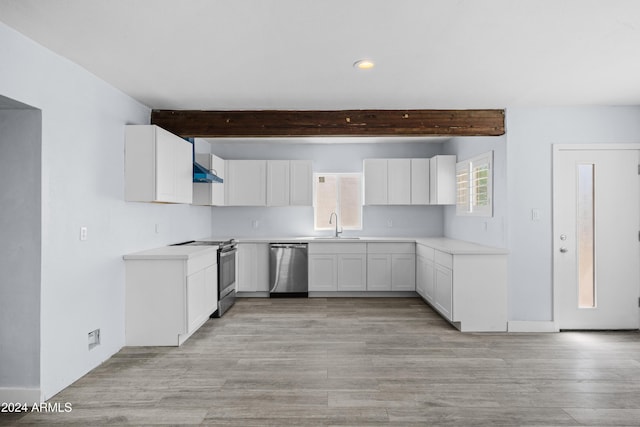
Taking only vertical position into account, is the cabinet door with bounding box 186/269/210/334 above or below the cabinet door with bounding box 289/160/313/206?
below

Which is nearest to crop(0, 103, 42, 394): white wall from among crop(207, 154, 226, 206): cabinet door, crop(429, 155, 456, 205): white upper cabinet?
crop(207, 154, 226, 206): cabinet door

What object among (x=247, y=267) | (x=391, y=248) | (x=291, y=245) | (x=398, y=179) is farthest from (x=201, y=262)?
(x=398, y=179)

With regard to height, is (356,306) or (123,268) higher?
(123,268)

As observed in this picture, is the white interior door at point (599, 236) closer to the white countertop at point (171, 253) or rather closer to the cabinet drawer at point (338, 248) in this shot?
the cabinet drawer at point (338, 248)

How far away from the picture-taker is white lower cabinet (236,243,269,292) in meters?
5.73

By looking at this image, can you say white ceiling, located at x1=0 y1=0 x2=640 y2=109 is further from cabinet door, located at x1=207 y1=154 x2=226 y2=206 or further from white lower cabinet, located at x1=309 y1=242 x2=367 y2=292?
white lower cabinet, located at x1=309 y1=242 x2=367 y2=292

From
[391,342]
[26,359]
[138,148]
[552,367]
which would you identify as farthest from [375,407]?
[138,148]

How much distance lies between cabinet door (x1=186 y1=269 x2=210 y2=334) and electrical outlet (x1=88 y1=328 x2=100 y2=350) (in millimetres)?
748

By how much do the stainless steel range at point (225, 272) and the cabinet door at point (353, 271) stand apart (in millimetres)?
1546

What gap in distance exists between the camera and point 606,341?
3.80 metres

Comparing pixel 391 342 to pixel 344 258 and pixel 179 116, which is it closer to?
pixel 344 258

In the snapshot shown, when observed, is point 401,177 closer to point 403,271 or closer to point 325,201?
point 325,201

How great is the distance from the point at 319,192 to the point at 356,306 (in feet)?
6.63

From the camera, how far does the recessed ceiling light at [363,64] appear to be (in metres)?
2.85
